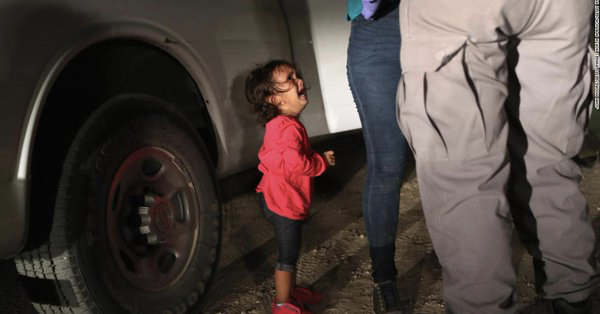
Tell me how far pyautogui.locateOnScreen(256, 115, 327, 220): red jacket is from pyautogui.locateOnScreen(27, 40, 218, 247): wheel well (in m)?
0.44

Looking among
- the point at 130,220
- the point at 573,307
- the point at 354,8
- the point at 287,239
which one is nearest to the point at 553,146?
the point at 573,307

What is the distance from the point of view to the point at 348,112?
3090 millimetres

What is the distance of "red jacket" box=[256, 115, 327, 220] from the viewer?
90.9 inches

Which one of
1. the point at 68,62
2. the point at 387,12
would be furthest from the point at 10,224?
the point at 387,12

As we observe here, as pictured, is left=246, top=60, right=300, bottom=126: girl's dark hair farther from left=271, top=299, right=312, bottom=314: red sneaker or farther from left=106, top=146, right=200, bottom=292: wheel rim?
left=271, top=299, right=312, bottom=314: red sneaker

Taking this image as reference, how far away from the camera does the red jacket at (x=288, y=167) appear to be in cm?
231

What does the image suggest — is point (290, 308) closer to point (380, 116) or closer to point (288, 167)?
point (288, 167)

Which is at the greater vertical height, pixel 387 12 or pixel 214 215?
pixel 387 12

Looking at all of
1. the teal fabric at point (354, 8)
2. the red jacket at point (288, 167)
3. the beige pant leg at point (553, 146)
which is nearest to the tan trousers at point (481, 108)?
the beige pant leg at point (553, 146)

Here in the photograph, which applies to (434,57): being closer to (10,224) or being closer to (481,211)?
(481,211)

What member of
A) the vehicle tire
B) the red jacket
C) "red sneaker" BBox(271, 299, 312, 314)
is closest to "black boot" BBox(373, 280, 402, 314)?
"red sneaker" BBox(271, 299, 312, 314)

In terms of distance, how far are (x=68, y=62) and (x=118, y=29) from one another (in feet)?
0.78

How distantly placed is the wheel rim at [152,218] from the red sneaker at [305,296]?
433 millimetres

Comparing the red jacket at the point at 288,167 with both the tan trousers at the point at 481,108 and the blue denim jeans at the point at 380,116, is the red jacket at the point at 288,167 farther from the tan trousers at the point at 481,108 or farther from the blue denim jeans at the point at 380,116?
the tan trousers at the point at 481,108
